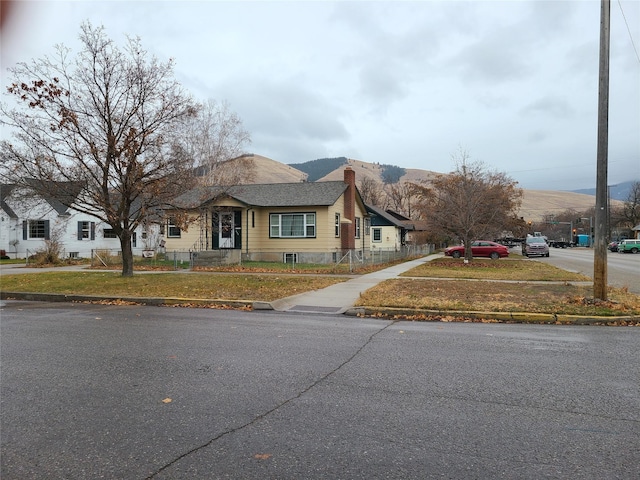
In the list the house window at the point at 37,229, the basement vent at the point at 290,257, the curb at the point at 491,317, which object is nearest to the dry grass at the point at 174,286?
the curb at the point at 491,317

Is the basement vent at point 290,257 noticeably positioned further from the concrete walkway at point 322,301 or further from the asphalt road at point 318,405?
the asphalt road at point 318,405

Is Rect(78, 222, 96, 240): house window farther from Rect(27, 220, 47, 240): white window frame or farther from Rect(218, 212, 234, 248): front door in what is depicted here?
Rect(218, 212, 234, 248): front door

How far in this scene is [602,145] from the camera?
34.8ft

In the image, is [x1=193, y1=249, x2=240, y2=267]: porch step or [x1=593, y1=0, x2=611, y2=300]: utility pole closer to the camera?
[x1=593, y1=0, x2=611, y2=300]: utility pole

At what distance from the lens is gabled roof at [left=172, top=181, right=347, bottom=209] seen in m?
26.2

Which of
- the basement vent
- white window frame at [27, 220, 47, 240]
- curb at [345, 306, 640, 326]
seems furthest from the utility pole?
white window frame at [27, 220, 47, 240]

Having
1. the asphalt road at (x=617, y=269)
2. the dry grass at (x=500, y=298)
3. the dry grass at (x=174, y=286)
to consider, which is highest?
the dry grass at (x=174, y=286)

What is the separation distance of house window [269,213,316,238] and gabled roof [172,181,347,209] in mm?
774

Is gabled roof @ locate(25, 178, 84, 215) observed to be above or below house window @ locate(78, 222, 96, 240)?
above

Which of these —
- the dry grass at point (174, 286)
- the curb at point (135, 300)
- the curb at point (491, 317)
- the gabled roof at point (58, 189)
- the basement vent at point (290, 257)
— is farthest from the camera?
the basement vent at point (290, 257)

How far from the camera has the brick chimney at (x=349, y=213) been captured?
29.3 meters

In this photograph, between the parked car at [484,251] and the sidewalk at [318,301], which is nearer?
the sidewalk at [318,301]

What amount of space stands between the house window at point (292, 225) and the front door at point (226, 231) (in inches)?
93.5

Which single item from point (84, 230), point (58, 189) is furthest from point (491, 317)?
point (84, 230)
